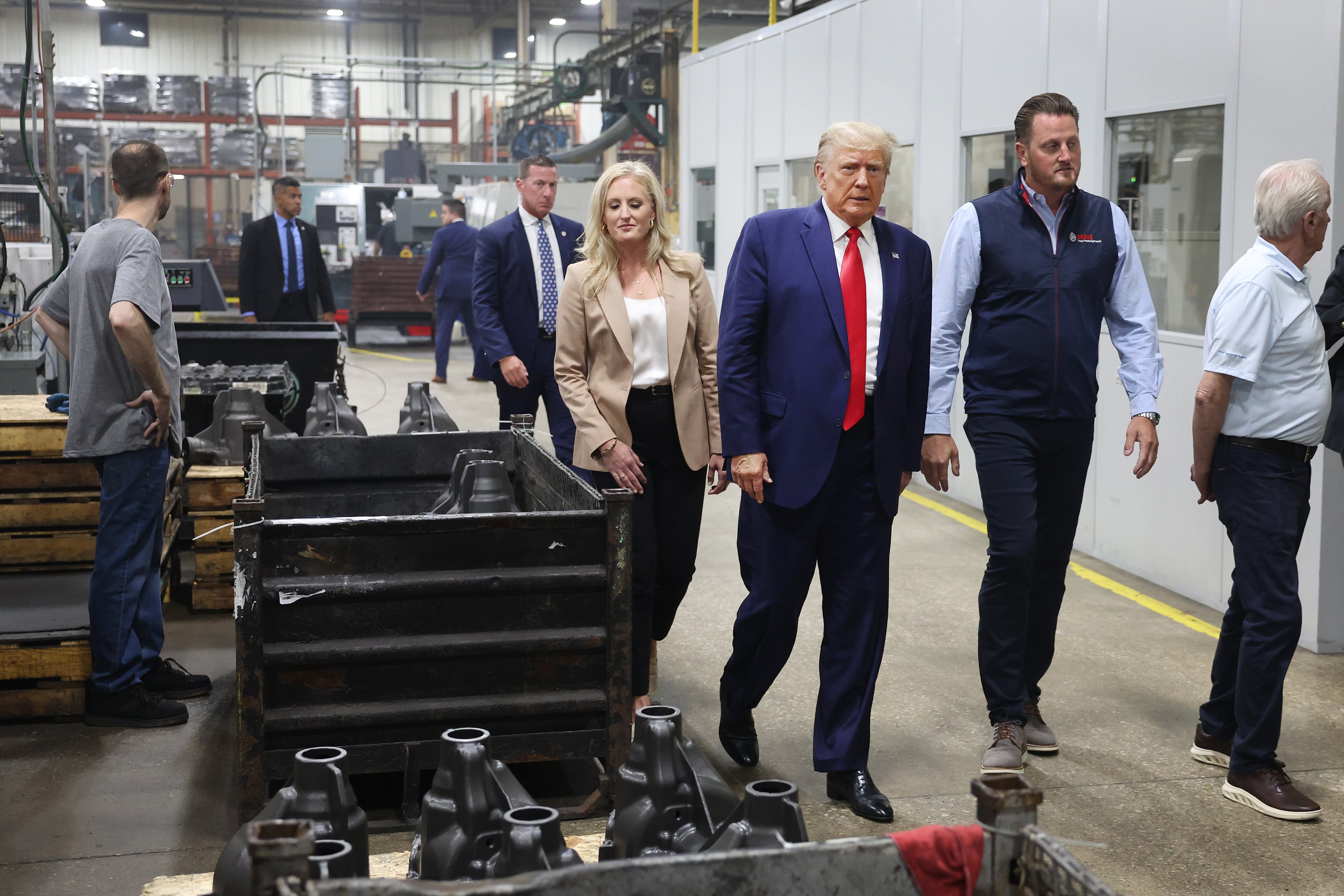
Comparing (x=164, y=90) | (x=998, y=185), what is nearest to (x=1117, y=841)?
(x=998, y=185)

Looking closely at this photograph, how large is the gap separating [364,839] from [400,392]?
37.1ft

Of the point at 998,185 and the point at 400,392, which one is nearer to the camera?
the point at 998,185

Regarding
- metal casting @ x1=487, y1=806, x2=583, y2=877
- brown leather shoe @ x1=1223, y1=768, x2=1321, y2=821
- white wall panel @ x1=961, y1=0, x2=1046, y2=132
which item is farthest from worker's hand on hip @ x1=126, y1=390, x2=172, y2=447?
white wall panel @ x1=961, y1=0, x2=1046, y2=132

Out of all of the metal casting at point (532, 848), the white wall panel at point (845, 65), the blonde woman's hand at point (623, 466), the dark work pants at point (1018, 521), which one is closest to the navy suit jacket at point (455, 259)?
the white wall panel at point (845, 65)

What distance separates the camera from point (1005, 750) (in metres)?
3.70

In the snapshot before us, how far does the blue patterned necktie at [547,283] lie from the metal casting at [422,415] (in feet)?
1.87

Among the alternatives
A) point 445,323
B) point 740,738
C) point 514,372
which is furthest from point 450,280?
point 740,738

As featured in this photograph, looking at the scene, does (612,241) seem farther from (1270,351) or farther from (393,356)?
(393,356)

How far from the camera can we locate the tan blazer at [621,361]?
12.4 ft

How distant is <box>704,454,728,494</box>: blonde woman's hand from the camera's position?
3.69m

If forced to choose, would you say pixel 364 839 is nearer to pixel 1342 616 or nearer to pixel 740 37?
pixel 1342 616

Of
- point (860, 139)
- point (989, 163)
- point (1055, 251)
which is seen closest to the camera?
point (860, 139)

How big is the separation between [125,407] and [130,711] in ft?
3.15

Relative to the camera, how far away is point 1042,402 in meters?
3.65
